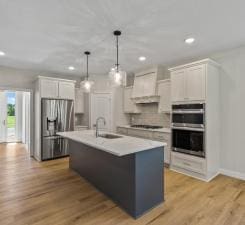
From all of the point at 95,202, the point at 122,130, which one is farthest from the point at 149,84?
the point at 95,202

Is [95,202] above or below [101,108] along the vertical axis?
below

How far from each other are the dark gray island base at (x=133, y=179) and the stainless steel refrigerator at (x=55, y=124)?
2.41 metres

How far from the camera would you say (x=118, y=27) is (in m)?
2.63

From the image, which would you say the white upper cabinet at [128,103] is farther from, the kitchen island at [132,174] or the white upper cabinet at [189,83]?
the kitchen island at [132,174]

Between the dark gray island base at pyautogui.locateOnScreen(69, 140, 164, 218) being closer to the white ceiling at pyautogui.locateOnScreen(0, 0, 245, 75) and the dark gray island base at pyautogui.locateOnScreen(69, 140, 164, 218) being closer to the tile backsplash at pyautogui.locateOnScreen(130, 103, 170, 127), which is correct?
the white ceiling at pyautogui.locateOnScreen(0, 0, 245, 75)

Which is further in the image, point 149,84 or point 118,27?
point 149,84

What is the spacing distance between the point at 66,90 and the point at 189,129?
3633mm

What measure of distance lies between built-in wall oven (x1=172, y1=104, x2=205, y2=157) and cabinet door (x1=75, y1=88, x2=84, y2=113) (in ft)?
10.8

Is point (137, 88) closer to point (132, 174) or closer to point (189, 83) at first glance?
point (189, 83)

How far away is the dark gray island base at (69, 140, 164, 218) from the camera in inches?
88.7

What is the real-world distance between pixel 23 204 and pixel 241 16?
4208 millimetres

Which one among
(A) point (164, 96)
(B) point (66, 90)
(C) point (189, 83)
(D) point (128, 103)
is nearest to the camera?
(C) point (189, 83)

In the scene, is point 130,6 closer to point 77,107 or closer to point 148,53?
point 148,53

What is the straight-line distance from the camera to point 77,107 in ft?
19.1
